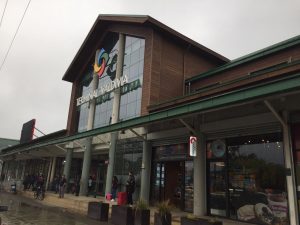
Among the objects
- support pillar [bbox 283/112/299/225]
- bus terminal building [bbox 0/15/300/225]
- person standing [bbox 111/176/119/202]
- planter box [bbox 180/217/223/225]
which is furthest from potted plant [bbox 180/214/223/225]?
person standing [bbox 111/176/119/202]

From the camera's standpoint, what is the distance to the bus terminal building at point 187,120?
12.2 metres

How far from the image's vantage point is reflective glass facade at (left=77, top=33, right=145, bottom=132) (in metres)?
22.1

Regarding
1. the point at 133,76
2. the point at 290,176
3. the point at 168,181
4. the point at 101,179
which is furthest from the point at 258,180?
the point at 101,179

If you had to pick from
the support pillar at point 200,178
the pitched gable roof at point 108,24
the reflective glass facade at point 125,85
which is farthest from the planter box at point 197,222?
the pitched gable roof at point 108,24

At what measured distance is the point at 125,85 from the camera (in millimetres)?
23578

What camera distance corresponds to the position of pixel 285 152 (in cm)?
1210

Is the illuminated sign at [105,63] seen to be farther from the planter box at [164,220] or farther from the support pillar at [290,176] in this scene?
the support pillar at [290,176]

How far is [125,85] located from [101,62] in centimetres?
556

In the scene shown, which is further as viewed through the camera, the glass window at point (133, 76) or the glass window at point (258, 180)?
the glass window at point (133, 76)

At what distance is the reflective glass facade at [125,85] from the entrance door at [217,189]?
291 inches

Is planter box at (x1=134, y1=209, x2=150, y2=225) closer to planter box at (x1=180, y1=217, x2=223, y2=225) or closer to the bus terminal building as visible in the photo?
planter box at (x1=180, y1=217, x2=223, y2=225)

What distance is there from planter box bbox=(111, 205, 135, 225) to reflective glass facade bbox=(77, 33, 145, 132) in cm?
817

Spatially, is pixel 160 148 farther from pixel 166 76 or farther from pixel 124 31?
pixel 124 31

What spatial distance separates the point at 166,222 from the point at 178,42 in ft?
44.7
